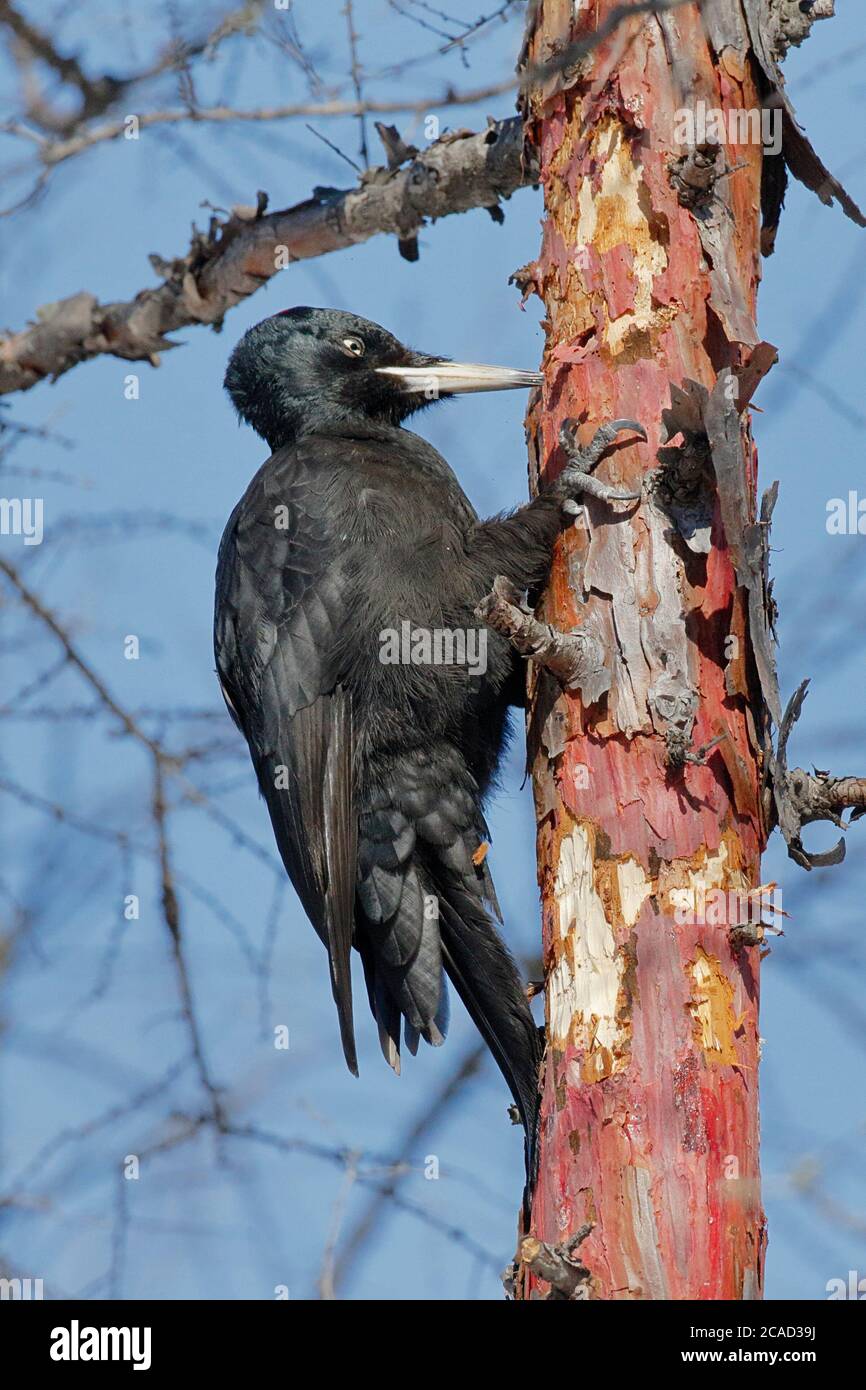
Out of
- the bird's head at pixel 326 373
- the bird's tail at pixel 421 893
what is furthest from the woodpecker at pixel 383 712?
the bird's head at pixel 326 373

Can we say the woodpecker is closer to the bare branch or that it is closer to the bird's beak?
the bird's beak

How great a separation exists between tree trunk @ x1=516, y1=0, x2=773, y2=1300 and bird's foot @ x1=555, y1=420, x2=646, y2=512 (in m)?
0.03

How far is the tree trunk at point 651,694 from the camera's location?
240cm

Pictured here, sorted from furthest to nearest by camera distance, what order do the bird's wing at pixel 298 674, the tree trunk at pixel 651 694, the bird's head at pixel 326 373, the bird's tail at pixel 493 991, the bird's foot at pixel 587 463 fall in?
1. the bird's head at pixel 326 373
2. the bird's wing at pixel 298 674
3. the bird's tail at pixel 493 991
4. the bird's foot at pixel 587 463
5. the tree trunk at pixel 651 694

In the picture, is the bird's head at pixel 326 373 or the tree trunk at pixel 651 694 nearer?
the tree trunk at pixel 651 694

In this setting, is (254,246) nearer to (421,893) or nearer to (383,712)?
(383,712)

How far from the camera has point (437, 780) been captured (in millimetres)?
3496

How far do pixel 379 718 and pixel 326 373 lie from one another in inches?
44.0

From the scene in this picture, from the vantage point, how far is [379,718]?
3.48 m

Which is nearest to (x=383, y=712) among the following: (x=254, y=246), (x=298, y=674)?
(x=298, y=674)

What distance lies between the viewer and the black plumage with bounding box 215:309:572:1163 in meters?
3.35

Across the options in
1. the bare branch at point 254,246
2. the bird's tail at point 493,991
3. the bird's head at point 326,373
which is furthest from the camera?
the bird's head at point 326,373

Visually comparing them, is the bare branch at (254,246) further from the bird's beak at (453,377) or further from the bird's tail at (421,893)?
the bird's tail at (421,893)
